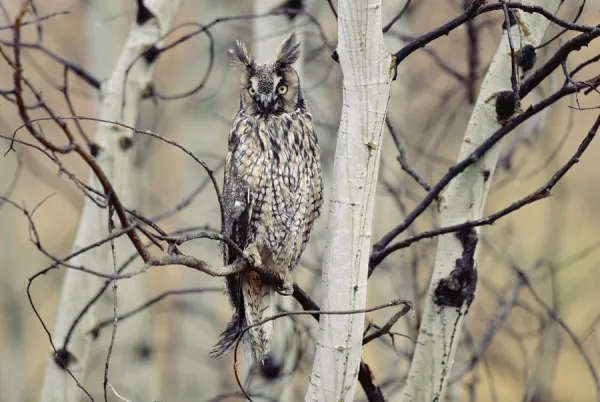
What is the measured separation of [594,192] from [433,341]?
29.7 feet

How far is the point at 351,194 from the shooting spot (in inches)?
61.2

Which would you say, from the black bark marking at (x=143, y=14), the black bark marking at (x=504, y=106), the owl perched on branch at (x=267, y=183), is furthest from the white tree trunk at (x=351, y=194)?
the black bark marking at (x=143, y=14)

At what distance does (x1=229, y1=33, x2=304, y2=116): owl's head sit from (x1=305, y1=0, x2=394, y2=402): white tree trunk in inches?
37.0

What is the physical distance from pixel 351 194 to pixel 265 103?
99cm

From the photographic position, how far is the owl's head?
2.45 m

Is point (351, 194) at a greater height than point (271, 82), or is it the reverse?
point (271, 82)

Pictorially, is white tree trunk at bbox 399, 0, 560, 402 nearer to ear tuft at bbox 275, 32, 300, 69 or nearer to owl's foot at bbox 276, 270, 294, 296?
owl's foot at bbox 276, 270, 294, 296

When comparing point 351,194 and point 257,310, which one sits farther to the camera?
point 257,310

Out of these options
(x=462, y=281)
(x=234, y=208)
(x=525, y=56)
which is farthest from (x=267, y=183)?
(x=525, y=56)

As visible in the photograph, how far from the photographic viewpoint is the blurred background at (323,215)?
3166mm

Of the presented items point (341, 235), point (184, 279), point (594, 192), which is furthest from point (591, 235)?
point (341, 235)

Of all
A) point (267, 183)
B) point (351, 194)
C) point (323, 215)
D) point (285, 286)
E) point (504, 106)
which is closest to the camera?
point (351, 194)

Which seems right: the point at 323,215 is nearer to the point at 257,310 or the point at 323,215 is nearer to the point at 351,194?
the point at 257,310

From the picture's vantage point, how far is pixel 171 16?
2543 mm
